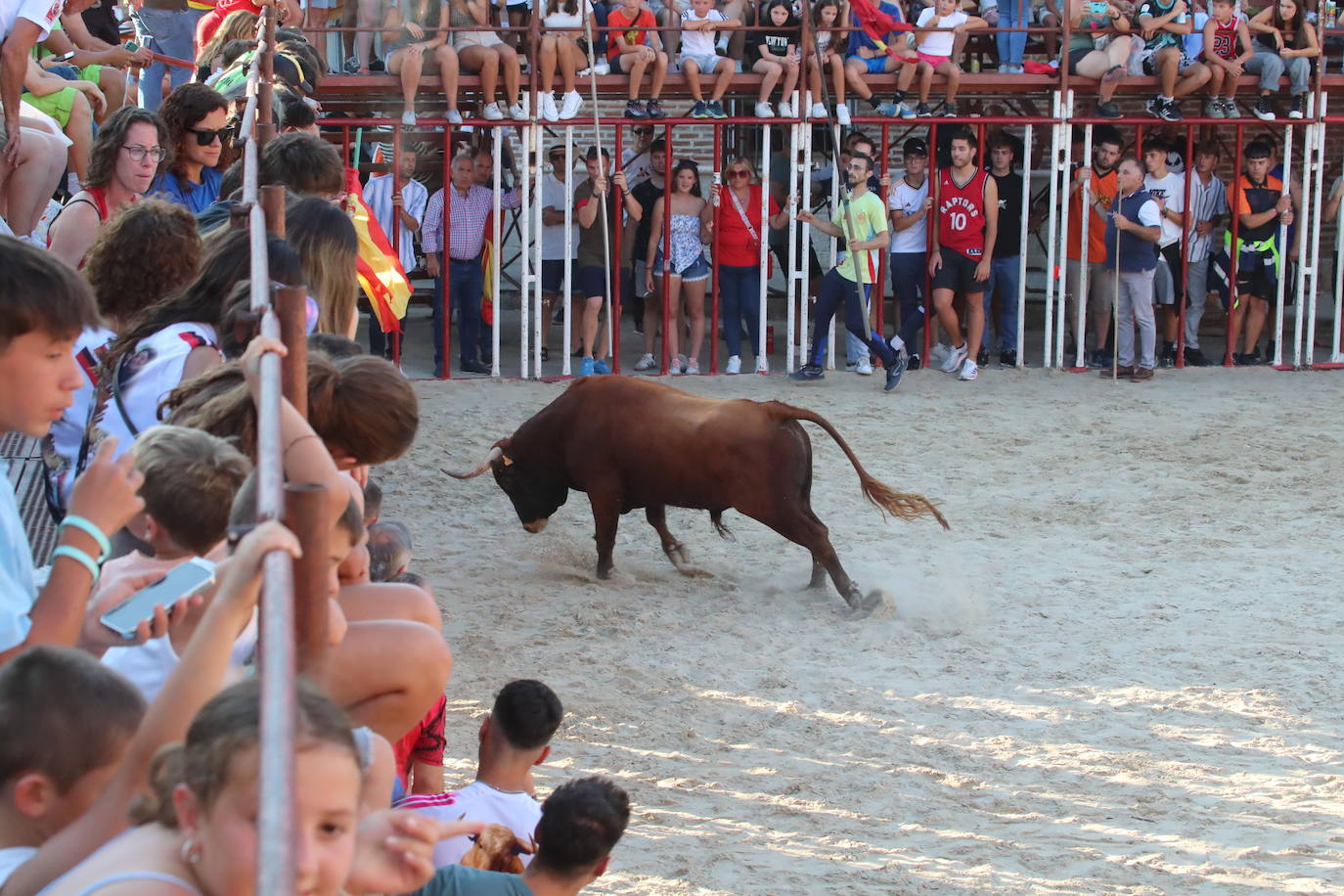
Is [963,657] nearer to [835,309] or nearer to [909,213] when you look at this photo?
[835,309]

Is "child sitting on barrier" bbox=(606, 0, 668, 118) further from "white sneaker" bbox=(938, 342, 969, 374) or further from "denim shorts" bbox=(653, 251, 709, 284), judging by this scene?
"white sneaker" bbox=(938, 342, 969, 374)

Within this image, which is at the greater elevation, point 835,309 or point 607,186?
point 607,186

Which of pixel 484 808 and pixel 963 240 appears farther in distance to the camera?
pixel 963 240

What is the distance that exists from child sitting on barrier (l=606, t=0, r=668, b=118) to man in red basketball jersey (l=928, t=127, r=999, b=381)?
2.41m

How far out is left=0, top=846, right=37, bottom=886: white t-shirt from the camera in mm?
1810

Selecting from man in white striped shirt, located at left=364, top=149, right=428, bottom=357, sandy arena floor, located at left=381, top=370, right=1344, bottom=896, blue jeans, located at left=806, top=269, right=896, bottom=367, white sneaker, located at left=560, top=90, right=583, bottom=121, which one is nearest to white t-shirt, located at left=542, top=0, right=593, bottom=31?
white sneaker, located at left=560, top=90, right=583, bottom=121

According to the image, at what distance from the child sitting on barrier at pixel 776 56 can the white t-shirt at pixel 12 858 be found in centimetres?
1090

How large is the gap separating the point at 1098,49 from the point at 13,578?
12.5 meters

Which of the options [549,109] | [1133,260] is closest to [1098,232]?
[1133,260]

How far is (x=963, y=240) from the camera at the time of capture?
12.4 meters

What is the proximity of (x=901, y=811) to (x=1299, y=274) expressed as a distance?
31.6ft

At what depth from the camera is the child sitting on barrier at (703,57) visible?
12.3 metres

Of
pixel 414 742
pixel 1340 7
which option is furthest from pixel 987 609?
pixel 1340 7

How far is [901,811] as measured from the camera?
4.83m
